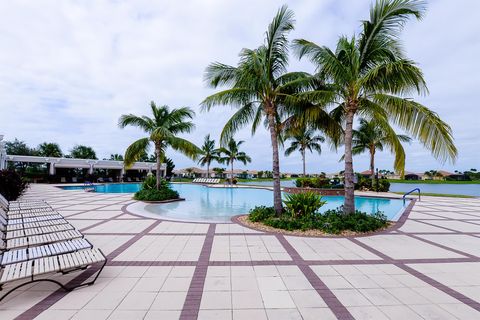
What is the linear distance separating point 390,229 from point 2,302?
30.0 feet

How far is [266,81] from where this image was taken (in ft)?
25.9

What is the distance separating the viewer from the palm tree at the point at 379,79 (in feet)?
20.1

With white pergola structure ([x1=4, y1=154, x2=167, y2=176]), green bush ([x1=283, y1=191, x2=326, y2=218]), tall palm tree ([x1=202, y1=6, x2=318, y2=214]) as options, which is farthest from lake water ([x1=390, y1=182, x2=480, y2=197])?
white pergola structure ([x1=4, y1=154, x2=167, y2=176])

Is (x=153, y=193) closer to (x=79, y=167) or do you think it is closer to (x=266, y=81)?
(x=266, y=81)

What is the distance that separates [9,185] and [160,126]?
8.81 metres

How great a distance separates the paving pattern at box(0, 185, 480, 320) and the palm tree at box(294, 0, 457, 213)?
2701 millimetres

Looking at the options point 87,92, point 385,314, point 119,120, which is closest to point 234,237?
point 385,314

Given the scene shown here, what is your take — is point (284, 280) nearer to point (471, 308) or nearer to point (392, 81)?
point (471, 308)

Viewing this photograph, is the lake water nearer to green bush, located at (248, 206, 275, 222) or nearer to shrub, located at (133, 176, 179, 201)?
green bush, located at (248, 206, 275, 222)

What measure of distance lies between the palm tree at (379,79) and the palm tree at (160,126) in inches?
329

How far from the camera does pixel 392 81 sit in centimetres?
679

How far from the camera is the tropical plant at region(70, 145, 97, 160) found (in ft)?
149

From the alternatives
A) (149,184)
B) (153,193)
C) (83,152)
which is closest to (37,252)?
(153,193)

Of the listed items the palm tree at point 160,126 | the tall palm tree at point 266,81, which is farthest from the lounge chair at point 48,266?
the palm tree at point 160,126
